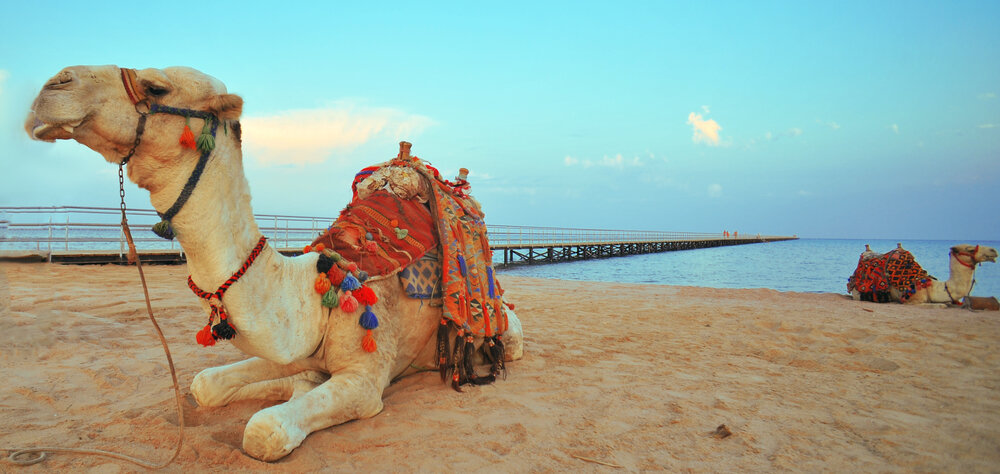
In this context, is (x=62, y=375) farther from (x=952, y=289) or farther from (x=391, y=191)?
(x=952, y=289)

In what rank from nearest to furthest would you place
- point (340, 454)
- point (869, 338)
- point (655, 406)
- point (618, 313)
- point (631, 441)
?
point (340, 454) → point (631, 441) → point (655, 406) → point (869, 338) → point (618, 313)

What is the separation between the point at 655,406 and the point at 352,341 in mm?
2038

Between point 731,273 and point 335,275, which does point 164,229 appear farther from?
point 731,273

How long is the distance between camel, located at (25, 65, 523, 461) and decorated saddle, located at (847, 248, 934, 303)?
35.8 ft

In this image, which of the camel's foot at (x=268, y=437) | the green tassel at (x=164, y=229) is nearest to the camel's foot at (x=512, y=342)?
the camel's foot at (x=268, y=437)

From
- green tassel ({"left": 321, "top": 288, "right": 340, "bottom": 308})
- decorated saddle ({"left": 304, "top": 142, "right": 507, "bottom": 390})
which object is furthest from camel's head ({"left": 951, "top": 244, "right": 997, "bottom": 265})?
green tassel ({"left": 321, "top": 288, "right": 340, "bottom": 308})

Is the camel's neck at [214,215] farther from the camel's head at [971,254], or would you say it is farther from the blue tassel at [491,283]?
the camel's head at [971,254]

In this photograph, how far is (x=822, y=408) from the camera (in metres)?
3.42

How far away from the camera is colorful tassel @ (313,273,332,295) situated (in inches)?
110

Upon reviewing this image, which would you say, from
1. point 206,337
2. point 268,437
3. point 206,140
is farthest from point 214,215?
point 268,437

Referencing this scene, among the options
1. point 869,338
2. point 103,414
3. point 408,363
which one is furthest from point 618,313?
point 103,414

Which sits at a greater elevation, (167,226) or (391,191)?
(391,191)

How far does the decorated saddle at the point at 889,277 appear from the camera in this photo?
9.83m

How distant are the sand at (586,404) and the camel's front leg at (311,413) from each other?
0.08 metres
